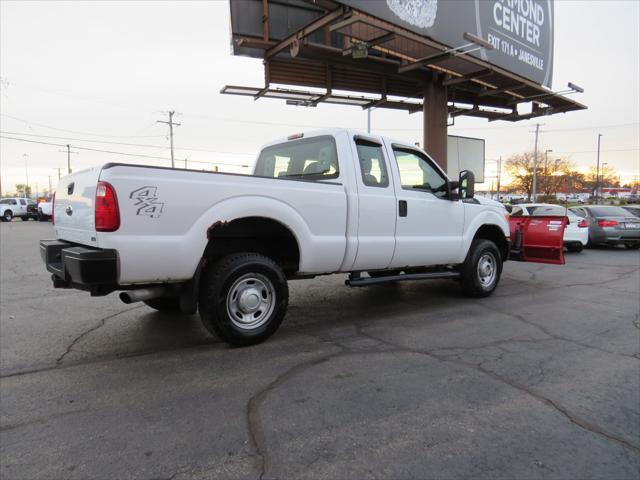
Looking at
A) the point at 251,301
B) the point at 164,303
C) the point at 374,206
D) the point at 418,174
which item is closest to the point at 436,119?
the point at 418,174

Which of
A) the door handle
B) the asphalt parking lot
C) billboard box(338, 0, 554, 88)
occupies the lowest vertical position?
the asphalt parking lot

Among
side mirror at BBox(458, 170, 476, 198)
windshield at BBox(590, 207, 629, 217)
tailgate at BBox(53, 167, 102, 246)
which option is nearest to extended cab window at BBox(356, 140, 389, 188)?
side mirror at BBox(458, 170, 476, 198)

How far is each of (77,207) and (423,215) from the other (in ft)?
12.8

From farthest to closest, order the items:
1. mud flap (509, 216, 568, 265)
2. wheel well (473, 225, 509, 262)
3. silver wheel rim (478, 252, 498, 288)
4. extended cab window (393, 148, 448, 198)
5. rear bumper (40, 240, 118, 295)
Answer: mud flap (509, 216, 568, 265) < wheel well (473, 225, 509, 262) < silver wheel rim (478, 252, 498, 288) < extended cab window (393, 148, 448, 198) < rear bumper (40, 240, 118, 295)

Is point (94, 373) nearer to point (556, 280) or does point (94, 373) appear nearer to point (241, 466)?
point (241, 466)

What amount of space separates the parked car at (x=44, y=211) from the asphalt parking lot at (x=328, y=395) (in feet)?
113

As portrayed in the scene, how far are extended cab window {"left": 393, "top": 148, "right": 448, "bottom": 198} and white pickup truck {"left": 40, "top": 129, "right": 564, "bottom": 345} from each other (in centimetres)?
2

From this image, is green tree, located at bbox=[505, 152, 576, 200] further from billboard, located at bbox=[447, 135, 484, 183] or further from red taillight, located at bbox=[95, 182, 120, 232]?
red taillight, located at bbox=[95, 182, 120, 232]

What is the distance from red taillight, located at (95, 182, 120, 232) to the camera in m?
3.37

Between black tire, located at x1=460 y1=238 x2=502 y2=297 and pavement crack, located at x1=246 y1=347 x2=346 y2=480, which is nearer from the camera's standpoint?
pavement crack, located at x1=246 y1=347 x2=346 y2=480

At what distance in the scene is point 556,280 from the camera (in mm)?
8445

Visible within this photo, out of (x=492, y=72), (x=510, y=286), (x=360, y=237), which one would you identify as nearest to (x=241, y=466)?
(x=360, y=237)

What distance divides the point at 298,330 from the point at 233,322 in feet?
3.36

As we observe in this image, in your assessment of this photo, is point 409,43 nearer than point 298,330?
No
